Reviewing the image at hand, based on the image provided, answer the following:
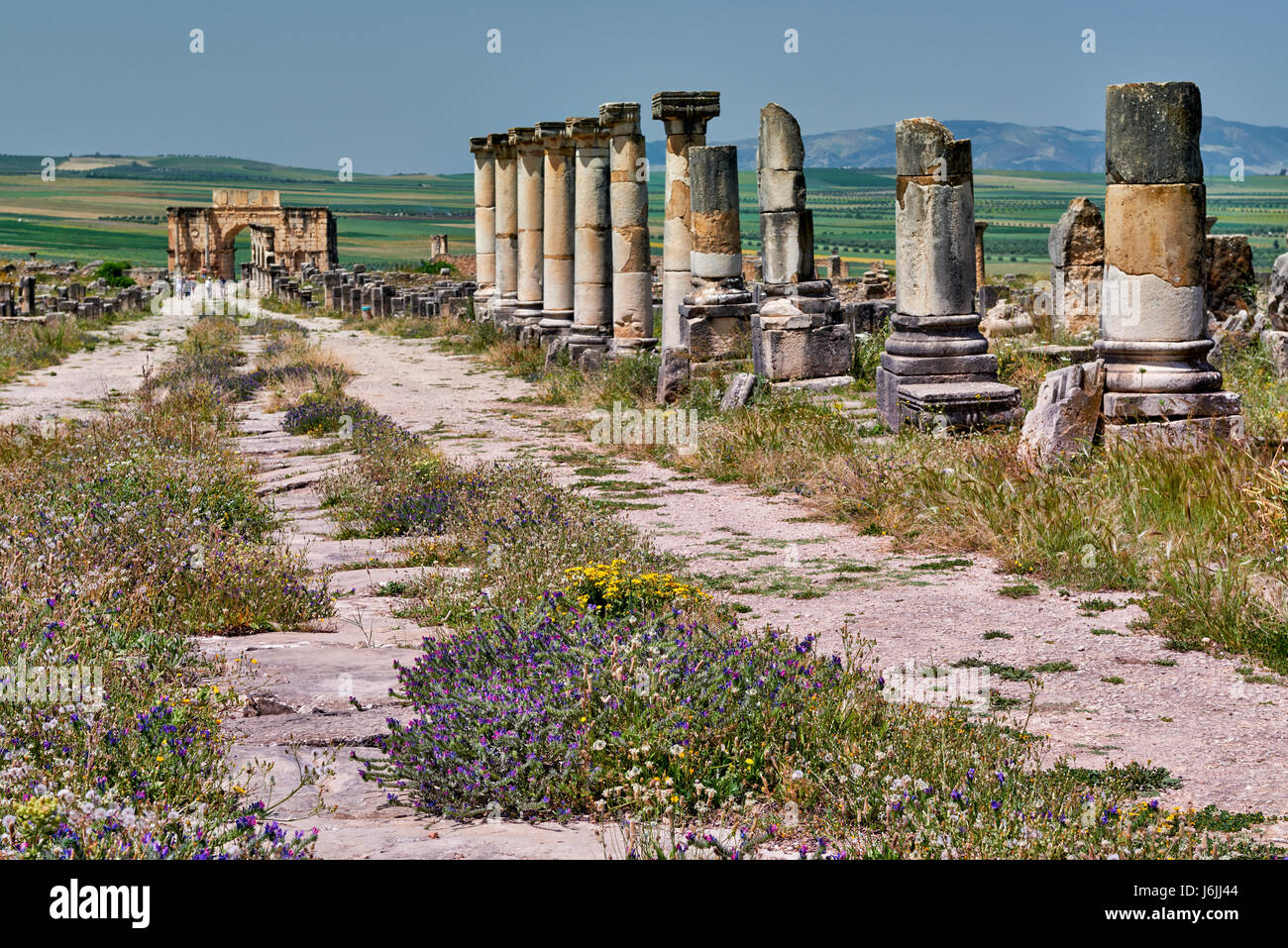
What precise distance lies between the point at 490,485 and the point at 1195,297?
568cm

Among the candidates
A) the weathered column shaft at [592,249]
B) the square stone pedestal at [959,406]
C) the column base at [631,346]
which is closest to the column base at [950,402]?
the square stone pedestal at [959,406]

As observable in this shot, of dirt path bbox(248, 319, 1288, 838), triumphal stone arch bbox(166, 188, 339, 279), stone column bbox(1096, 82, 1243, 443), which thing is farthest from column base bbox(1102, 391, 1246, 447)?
triumphal stone arch bbox(166, 188, 339, 279)

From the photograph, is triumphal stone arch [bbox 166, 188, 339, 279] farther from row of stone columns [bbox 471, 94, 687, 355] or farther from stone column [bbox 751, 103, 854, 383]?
stone column [bbox 751, 103, 854, 383]

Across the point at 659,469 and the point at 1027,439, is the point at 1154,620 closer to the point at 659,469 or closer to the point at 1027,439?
the point at 1027,439

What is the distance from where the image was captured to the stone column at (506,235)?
28.8 m

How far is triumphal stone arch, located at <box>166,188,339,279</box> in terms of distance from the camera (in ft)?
192

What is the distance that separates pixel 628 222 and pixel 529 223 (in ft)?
20.7

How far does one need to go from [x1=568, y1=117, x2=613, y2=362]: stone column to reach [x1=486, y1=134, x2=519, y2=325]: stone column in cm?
629

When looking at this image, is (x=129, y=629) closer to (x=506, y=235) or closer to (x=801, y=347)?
(x=801, y=347)

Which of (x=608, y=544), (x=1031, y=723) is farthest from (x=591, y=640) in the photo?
(x=608, y=544)

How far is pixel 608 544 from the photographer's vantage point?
27.0 feet

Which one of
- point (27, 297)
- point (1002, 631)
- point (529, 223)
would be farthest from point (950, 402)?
point (27, 297)

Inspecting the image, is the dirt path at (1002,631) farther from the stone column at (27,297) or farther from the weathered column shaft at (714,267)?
the stone column at (27,297)

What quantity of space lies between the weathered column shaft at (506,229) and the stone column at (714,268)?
38.7 ft
